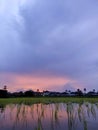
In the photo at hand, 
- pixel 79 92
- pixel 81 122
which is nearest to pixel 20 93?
pixel 79 92

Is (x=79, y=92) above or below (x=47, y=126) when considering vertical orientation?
above

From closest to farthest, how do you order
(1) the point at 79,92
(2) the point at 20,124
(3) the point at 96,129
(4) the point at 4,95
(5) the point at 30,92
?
(3) the point at 96,129 → (2) the point at 20,124 → (4) the point at 4,95 → (5) the point at 30,92 → (1) the point at 79,92

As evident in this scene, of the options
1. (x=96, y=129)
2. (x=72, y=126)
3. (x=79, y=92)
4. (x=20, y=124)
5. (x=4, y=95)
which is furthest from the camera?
(x=79, y=92)

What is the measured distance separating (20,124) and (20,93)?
53.1 meters

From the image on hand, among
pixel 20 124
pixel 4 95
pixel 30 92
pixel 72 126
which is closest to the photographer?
pixel 72 126

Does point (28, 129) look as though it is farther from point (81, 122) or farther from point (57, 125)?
point (81, 122)

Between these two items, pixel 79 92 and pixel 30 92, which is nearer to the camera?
pixel 30 92

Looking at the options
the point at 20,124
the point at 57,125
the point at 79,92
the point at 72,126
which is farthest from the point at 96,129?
the point at 79,92

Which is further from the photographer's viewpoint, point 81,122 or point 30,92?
point 30,92

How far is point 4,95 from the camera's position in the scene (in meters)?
52.3

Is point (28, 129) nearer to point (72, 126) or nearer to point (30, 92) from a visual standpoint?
point (72, 126)

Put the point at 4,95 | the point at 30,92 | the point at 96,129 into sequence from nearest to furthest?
1. the point at 96,129
2. the point at 4,95
3. the point at 30,92

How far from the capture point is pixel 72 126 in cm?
1017

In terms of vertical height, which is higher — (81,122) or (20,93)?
(20,93)
